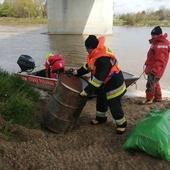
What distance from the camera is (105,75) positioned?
4.32 metres

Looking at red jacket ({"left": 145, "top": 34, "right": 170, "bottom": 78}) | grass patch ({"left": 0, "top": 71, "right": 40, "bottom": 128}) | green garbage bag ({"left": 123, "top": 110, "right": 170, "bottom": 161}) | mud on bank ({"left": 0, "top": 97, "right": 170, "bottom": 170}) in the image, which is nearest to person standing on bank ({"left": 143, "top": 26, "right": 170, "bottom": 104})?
red jacket ({"left": 145, "top": 34, "right": 170, "bottom": 78})

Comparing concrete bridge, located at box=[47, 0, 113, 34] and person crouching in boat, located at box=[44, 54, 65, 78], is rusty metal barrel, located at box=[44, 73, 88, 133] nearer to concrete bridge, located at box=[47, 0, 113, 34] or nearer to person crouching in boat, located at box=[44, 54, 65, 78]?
person crouching in boat, located at box=[44, 54, 65, 78]

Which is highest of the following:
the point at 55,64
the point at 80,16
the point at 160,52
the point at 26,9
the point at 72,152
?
the point at 26,9

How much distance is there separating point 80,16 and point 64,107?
2876 centimetres

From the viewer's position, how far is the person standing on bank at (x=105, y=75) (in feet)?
14.2

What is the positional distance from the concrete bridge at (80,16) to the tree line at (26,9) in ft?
107

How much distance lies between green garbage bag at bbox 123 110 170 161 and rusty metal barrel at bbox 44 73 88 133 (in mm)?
1021

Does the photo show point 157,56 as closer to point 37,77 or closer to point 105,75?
point 105,75

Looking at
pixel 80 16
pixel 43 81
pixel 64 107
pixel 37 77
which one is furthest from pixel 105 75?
pixel 80 16

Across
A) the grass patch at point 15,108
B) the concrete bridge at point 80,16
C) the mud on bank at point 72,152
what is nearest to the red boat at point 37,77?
the grass patch at point 15,108

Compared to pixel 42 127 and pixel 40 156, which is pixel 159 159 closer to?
pixel 40 156

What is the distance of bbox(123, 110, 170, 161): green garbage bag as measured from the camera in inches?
148

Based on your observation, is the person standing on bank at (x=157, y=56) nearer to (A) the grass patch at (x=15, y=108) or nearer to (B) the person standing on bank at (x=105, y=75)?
(B) the person standing on bank at (x=105, y=75)

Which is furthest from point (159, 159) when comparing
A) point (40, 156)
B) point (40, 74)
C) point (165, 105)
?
point (40, 74)
